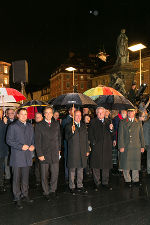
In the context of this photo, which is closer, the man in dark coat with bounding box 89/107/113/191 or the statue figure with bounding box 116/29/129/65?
the man in dark coat with bounding box 89/107/113/191

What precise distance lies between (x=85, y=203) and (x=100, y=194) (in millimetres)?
756

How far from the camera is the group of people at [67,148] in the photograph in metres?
5.69

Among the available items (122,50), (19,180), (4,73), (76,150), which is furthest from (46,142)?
(4,73)

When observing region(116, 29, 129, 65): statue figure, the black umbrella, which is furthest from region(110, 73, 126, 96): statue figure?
the black umbrella

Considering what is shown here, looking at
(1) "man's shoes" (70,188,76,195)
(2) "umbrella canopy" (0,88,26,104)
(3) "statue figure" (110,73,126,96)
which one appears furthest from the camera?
(3) "statue figure" (110,73,126,96)

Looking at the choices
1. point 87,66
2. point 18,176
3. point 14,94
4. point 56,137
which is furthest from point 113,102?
point 87,66

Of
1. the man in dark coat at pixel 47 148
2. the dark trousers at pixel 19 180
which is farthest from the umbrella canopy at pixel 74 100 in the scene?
the dark trousers at pixel 19 180

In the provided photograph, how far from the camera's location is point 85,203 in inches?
222

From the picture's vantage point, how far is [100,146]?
265 inches

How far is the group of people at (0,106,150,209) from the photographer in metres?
5.69

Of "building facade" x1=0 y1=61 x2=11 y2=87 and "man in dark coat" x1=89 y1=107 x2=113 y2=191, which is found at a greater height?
"building facade" x1=0 y1=61 x2=11 y2=87

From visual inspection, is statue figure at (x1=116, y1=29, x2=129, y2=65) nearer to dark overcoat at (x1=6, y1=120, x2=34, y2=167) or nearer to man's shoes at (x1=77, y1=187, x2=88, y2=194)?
man's shoes at (x1=77, y1=187, x2=88, y2=194)

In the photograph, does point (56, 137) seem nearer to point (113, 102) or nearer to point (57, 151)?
point (57, 151)

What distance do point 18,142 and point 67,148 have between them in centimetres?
154
